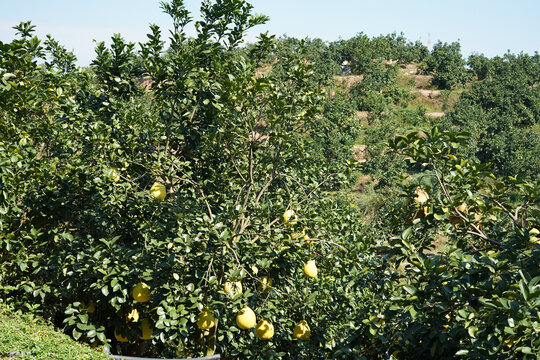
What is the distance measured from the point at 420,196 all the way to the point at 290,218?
1.06 metres

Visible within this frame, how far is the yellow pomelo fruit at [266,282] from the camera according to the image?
11.4 feet

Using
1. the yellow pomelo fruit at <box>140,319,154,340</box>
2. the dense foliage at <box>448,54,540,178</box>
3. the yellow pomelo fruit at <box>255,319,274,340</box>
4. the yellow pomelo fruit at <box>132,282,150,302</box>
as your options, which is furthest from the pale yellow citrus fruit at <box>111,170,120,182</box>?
the dense foliage at <box>448,54,540,178</box>

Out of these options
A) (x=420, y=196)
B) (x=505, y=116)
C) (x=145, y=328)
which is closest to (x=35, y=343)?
(x=145, y=328)

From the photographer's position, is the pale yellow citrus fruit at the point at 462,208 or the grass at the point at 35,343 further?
the grass at the point at 35,343

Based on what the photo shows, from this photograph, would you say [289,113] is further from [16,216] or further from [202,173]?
[16,216]

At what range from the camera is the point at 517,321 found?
2.24m

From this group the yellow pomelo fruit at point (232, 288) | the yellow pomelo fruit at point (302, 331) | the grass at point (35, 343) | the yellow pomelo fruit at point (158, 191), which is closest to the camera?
the yellow pomelo fruit at point (232, 288)

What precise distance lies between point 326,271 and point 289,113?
1486 millimetres

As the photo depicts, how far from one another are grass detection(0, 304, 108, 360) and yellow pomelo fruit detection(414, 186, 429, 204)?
2.45 m

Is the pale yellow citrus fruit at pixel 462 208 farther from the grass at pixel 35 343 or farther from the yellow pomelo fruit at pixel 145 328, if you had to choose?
the grass at pixel 35 343

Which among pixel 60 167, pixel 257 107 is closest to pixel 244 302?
pixel 257 107

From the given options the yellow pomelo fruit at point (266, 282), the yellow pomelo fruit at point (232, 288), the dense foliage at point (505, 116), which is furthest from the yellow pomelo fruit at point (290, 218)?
the dense foliage at point (505, 116)

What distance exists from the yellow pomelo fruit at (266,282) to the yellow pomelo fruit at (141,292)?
2.74 feet

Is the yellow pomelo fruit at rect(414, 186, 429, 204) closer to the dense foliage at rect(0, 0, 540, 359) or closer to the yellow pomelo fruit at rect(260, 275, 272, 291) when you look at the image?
the dense foliage at rect(0, 0, 540, 359)
